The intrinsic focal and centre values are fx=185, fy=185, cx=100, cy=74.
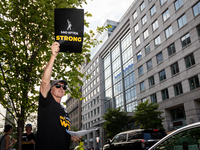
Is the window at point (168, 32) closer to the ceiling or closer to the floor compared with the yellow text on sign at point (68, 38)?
closer to the ceiling

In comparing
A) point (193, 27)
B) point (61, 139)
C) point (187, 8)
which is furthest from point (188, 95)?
point (61, 139)

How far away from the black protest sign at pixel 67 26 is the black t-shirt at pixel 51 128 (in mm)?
742

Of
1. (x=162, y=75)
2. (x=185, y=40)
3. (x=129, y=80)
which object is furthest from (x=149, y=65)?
(x=185, y=40)

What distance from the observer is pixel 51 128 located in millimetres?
2016

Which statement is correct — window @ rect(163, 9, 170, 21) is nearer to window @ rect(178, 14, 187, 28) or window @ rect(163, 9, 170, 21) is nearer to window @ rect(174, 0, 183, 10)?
window @ rect(174, 0, 183, 10)

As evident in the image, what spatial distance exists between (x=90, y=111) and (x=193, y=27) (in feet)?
144

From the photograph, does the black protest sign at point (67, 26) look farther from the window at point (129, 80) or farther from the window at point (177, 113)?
the window at point (129, 80)

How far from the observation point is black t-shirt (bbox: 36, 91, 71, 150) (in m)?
1.97

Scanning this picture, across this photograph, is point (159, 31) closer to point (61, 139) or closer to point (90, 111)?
point (61, 139)

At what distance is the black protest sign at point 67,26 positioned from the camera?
8.08ft

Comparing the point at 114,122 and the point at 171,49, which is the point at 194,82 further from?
the point at 114,122

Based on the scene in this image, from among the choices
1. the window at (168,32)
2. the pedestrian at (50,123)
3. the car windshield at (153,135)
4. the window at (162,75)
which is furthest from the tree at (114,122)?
the pedestrian at (50,123)

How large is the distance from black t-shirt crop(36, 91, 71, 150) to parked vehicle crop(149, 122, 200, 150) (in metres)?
1.79

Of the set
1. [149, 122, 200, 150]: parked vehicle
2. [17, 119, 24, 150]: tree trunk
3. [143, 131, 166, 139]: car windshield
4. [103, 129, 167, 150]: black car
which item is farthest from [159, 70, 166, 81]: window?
[149, 122, 200, 150]: parked vehicle
